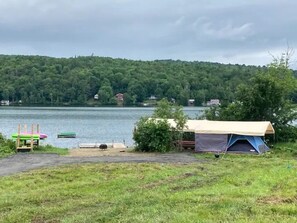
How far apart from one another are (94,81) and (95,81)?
291 millimetres

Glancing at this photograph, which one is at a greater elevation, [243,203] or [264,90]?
[264,90]

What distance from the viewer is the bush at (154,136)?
108 feet

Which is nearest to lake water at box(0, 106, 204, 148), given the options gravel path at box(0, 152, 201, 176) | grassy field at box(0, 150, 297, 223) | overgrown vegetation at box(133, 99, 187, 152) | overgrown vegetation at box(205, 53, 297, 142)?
overgrown vegetation at box(205, 53, 297, 142)

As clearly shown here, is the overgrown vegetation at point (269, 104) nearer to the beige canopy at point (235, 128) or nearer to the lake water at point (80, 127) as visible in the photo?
→ the beige canopy at point (235, 128)

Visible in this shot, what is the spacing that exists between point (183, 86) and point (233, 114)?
92.8 metres

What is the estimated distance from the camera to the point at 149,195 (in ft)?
44.3

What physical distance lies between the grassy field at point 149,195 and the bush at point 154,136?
11110 millimetres

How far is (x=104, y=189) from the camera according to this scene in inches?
612

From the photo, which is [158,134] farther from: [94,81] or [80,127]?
[94,81]

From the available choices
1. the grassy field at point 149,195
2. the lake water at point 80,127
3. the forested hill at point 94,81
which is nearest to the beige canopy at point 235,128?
the grassy field at point 149,195

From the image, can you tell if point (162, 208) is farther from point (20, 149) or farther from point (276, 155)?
point (20, 149)

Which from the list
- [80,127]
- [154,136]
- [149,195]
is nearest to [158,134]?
[154,136]

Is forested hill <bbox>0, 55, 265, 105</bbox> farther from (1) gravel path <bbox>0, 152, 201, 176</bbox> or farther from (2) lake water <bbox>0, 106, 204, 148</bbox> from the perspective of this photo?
(1) gravel path <bbox>0, 152, 201, 176</bbox>

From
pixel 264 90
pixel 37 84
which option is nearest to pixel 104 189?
pixel 264 90
